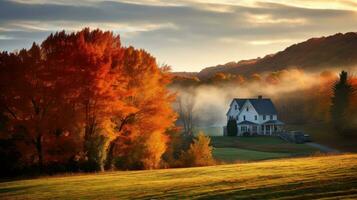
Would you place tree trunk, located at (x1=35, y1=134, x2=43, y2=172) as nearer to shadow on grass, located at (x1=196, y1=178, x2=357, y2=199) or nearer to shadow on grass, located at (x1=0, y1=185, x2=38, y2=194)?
shadow on grass, located at (x1=0, y1=185, x2=38, y2=194)

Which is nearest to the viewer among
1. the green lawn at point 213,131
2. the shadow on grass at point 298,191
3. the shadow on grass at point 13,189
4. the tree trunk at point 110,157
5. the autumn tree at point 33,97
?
the shadow on grass at point 298,191

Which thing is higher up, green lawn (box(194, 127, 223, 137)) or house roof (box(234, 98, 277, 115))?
house roof (box(234, 98, 277, 115))

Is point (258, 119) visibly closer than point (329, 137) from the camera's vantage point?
No

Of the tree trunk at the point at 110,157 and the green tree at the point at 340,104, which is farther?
the green tree at the point at 340,104

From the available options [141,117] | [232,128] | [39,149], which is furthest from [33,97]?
[232,128]

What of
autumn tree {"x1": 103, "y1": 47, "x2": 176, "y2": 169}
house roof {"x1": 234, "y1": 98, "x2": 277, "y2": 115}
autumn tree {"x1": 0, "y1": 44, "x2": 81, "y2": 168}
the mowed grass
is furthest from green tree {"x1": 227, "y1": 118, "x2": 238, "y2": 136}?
the mowed grass

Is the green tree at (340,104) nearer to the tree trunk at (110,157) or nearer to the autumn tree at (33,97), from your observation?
the tree trunk at (110,157)

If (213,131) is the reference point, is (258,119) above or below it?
above

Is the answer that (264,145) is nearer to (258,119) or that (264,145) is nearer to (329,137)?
(329,137)

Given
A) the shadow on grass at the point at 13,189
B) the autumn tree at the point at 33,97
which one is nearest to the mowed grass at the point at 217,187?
the shadow on grass at the point at 13,189

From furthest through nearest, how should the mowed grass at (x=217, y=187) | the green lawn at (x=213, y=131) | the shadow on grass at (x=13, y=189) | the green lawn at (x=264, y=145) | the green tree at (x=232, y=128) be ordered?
the green lawn at (x=213, y=131), the green tree at (x=232, y=128), the green lawn at (x=264, y=145), the shadow on grass at (x=13, y=189), the mowed grass at (x=217, y=187)

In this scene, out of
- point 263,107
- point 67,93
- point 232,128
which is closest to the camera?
point 67,93

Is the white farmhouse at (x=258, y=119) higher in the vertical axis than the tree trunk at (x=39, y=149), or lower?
higher

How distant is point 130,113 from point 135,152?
445 centimetres
